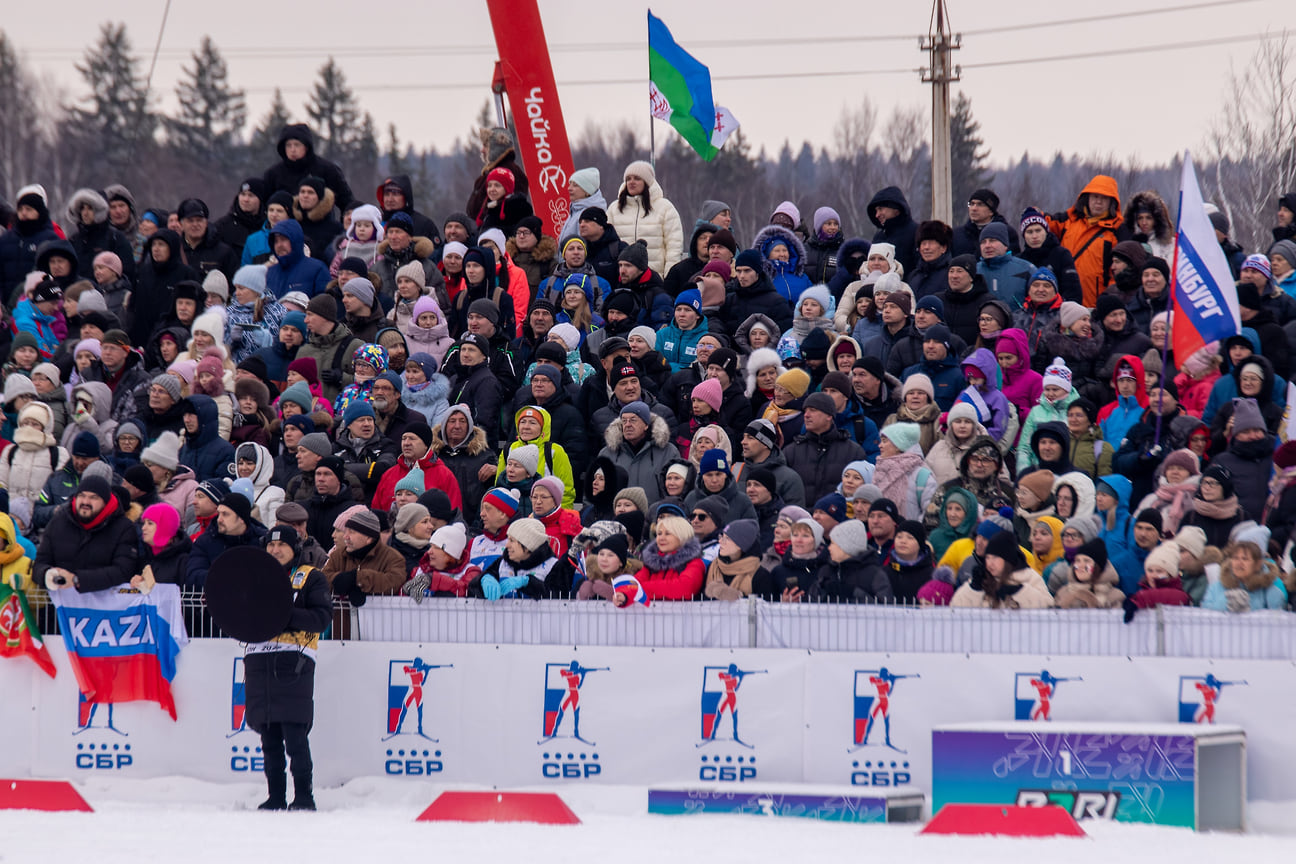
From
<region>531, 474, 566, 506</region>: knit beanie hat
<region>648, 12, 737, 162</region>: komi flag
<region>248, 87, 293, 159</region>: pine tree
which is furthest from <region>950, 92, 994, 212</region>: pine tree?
<region>531, 474, 566, 506</region>: knit beanie hat

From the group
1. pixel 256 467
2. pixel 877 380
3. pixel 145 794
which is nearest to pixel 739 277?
pixel 877 380

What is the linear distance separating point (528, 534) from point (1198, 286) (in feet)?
17.5

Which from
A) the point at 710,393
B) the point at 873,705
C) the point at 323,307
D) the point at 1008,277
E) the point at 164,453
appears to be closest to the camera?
the point at 873,705

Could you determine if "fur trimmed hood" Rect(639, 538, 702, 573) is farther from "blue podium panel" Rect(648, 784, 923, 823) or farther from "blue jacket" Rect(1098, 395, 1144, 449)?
"blue jacket" Rect(1098, 395, 1144, 449)

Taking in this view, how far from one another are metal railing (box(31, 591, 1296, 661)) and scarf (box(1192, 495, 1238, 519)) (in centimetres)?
117

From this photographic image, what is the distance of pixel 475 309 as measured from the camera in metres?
13.6

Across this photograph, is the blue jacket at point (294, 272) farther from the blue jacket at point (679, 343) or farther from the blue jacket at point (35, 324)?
the blue jacket at point (679, 343)

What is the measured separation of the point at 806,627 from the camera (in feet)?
31.9

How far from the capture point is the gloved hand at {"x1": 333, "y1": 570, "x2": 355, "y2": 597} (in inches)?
396

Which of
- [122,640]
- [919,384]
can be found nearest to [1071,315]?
[919,384]

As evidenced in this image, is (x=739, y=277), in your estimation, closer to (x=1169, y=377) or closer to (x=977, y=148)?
(x=1169, y=377)

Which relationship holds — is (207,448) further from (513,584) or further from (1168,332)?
(1168,332)

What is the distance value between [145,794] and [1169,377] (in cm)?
792

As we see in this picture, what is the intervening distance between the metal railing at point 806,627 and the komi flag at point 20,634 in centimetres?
10
